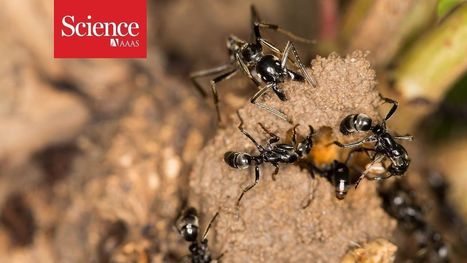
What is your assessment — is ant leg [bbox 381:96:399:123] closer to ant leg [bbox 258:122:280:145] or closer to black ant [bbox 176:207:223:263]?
ant leg [bbox 258:122:280:145]

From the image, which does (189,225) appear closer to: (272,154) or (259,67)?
(272,154)

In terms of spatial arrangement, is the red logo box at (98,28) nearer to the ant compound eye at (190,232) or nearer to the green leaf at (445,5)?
the ant compound eye at (190,232)

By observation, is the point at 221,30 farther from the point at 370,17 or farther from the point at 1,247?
the point at 1,247

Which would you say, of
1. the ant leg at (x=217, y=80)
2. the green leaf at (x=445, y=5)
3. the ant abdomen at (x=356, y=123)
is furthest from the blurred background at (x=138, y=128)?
the ant abdomen at (x=356, y=123)

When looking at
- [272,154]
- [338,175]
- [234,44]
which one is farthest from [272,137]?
[234,44]

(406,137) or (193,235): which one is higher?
(406,137)

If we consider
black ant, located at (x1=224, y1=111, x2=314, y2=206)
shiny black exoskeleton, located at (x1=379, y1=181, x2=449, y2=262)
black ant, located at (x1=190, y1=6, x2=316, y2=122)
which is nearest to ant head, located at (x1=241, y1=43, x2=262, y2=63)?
black ant, located at (x1=190, y1=6, x2=316, y2=122)
